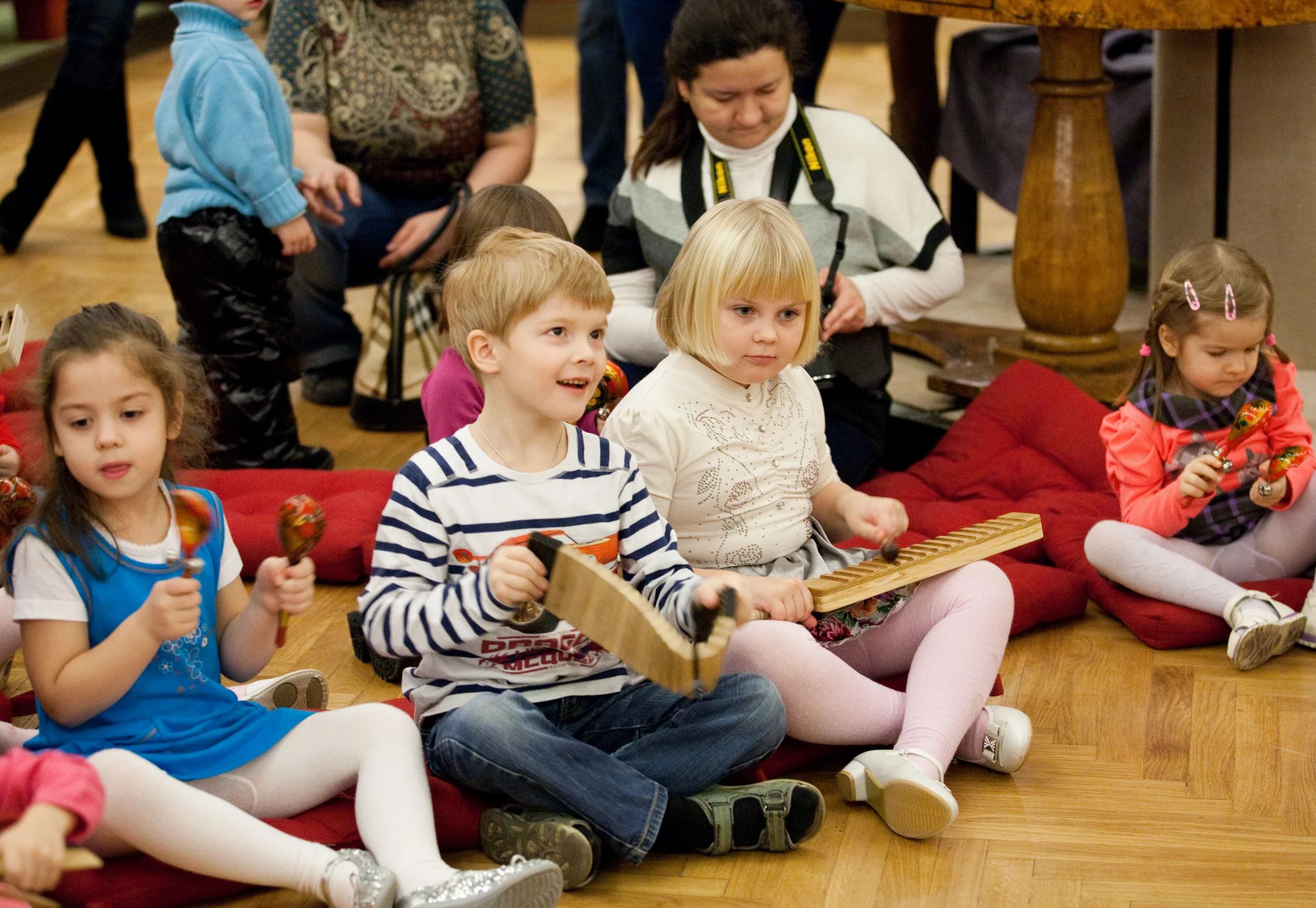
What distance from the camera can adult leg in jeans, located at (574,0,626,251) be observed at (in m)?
3.87

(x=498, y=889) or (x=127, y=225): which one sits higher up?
(x=498, y=889)

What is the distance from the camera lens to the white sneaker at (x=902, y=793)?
4.90ft

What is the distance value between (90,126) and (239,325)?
1.79 metres

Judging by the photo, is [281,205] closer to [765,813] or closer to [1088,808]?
[765,813]

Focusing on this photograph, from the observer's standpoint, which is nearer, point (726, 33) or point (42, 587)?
point (42, 587)

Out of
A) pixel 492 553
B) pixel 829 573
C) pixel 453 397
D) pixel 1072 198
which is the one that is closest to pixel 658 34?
pixel 1072 198

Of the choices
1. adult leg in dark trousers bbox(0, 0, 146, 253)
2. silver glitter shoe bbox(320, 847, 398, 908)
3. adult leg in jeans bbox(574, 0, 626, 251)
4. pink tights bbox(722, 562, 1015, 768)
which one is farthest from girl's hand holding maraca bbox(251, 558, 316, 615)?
adult leg in dark trousers bbox(0, 0, 146, 253)

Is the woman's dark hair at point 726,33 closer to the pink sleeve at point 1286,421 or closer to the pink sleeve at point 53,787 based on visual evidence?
the pink sleeve at point 1286,421

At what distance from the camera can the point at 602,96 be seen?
390 cm

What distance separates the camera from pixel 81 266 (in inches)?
150

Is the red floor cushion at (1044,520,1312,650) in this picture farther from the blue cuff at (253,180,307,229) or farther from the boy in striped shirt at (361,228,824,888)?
the blue cuff at (253,180,307,229)

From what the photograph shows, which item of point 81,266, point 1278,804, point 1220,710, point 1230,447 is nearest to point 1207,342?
point 1230,447

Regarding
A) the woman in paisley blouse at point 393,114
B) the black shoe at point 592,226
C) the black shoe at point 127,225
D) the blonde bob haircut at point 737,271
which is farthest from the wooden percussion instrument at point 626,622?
the black shoe at point 127,225

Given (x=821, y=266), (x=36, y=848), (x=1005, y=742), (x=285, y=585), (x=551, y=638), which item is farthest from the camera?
(x=821, y=266)
